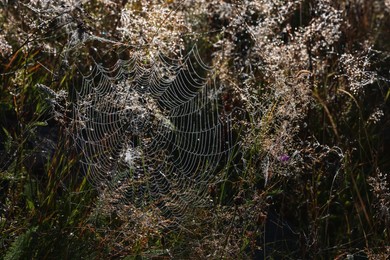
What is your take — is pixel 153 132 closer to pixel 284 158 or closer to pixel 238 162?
pixel 238 162

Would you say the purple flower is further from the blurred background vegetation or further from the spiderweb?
the spiderweb

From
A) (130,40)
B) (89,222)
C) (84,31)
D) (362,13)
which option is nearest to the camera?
(89,222)

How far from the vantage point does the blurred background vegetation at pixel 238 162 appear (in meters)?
3.06

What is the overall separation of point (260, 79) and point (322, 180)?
0.68 meters

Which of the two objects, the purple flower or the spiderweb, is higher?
the purple flower

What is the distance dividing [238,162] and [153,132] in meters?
0.41

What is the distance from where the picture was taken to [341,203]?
3.79m

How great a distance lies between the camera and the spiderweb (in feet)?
11.2

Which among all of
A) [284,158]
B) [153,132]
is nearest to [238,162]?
[153,132]

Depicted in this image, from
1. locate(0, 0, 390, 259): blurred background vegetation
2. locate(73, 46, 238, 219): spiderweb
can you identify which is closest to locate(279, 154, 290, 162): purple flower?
locate(0, 0, 390, 259): blurred background vegetation

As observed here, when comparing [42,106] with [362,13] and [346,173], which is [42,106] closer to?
[346,173]

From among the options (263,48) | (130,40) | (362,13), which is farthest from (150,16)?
(362,13)

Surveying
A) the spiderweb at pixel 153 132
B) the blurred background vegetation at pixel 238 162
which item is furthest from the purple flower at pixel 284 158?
the spiderweb at pixel 153 132

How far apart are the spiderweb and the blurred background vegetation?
9cm
